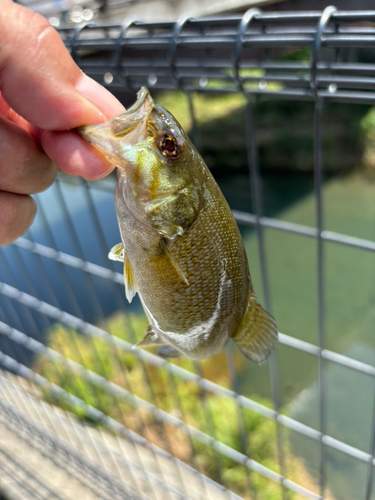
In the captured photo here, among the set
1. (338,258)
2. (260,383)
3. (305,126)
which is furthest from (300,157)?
(260,383)

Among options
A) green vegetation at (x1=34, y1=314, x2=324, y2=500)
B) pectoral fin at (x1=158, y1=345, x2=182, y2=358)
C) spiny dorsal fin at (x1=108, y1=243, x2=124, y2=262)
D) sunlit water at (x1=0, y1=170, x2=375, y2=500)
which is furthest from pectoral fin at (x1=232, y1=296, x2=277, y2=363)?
green vegetation at (x1=34, y1=314, x2=324, y2=500)

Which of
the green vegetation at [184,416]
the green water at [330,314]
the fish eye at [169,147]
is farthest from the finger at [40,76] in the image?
the green water at [330,314]

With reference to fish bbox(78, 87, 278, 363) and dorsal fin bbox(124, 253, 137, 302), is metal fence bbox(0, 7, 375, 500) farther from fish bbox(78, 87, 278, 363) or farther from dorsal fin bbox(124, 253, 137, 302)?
dorsal fin bbox(124, 253, 137, 302)

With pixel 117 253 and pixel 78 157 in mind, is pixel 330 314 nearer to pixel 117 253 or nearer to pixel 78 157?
pixel 117 253

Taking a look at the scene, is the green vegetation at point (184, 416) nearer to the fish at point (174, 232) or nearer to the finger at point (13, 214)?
the finger at point (13, 214)

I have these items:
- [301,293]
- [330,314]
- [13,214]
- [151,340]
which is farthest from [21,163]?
[301,293]

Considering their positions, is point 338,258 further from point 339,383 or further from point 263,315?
point 263,315

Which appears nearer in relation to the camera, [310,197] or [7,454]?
[7,454]
